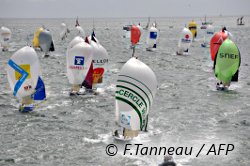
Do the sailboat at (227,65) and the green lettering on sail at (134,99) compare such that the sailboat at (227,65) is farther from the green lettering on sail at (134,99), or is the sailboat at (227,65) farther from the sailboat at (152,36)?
the sailboat at (152,36)

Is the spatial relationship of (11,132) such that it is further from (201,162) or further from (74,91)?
(201,162)

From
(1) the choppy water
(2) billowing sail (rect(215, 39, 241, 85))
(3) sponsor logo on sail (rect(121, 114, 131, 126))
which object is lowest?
(1) the choppy water

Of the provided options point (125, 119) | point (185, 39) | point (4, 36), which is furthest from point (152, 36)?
point (125, 119)

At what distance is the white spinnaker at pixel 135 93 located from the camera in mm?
19297

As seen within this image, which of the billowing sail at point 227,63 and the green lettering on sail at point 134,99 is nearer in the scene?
the green lettering on sail at point 134,99

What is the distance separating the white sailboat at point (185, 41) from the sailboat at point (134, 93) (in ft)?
141

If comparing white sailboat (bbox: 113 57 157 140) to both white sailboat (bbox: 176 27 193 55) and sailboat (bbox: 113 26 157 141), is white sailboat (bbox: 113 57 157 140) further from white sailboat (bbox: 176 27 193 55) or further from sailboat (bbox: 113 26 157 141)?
white sailboat (bbox: 176 27 193 55)

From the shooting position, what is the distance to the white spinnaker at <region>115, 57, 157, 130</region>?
19.3 meters

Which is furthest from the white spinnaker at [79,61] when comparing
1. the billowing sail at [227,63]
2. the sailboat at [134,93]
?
the billowing sail at [227,63]

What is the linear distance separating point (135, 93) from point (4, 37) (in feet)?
178

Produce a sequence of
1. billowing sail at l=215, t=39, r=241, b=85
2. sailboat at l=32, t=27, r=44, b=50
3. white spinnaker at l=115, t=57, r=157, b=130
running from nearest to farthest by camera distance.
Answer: white spinnaker at l=115, t=57, r=157, b=130, billowing sail at l=215, t=39, r=241, b=85, sailboat at l=32, t=27, r=44, b=50

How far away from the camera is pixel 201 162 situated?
19078 millimetres

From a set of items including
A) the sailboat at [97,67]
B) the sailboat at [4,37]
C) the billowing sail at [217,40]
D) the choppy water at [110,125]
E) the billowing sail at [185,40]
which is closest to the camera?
the choppy water at [110,125]

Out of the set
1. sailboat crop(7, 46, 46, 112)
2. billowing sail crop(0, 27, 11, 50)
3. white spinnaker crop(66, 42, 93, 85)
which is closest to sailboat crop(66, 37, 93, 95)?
white spinnaker crop(66, 42, 93, 85)
